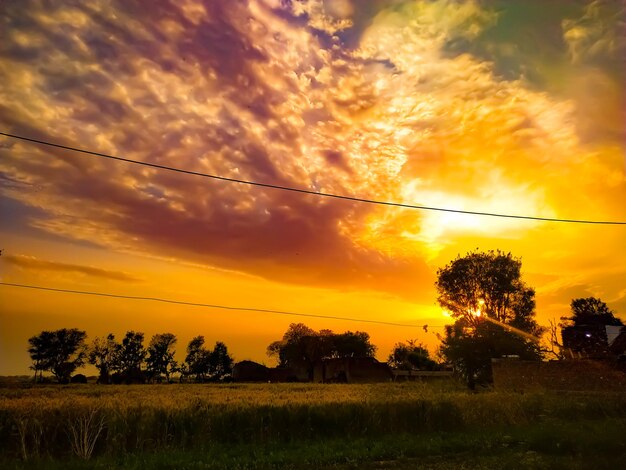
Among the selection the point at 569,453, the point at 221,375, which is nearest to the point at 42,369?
the point at 221,375

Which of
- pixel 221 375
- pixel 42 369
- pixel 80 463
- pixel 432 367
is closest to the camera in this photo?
pixel 80 463

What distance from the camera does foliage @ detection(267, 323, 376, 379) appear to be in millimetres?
116688

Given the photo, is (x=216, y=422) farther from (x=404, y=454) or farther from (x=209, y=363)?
(x=209, y=363)

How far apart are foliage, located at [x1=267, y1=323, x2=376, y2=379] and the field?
329 feet

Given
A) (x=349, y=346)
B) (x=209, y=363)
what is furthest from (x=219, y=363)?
(x=349, y=346)

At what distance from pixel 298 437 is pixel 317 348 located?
103m

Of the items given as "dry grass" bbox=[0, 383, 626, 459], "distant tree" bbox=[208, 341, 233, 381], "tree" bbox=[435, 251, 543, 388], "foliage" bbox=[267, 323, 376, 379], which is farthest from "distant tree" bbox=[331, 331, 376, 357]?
"dry grass" bbox=[0, 383, 626, 459]

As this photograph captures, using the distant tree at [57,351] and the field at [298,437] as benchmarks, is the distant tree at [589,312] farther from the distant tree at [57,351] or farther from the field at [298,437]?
the distant tree at [57,351]

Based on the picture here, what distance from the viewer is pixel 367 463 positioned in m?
Answer: 12.7

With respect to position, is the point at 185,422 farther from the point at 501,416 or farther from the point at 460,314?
the point at 460,314

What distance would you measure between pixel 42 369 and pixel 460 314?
11377cm

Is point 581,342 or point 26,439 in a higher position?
point 581,342

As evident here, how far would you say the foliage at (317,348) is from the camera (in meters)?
117

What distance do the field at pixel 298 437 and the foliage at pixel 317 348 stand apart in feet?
329
